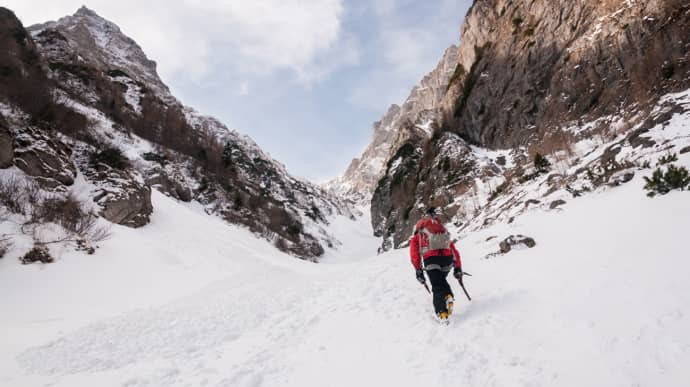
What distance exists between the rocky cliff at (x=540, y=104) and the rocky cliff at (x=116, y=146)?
19089 millimetres

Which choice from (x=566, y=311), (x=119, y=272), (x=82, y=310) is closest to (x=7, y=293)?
(x=82, y=310)

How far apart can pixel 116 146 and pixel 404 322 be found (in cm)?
2936

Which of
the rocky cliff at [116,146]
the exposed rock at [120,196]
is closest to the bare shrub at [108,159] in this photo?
the rocky cliff at [116,146]

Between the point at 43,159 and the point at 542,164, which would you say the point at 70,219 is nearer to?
the point at 43,159

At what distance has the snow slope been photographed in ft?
9.32

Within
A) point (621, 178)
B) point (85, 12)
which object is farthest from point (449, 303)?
point (85, 12)

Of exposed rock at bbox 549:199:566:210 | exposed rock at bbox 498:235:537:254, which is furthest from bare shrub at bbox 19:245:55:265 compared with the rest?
exposed rock at bbox 549:199:566:210

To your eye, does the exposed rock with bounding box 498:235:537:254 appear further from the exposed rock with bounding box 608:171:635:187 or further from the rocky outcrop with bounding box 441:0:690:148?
the rocky outcrop with bounding box 441:0:690:148

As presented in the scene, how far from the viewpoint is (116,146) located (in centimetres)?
2464

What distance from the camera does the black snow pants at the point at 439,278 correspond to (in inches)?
183

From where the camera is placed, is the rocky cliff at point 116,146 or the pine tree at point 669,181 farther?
the rocky cliff at point 116,146

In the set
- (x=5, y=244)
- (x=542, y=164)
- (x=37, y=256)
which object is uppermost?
(x=542, y=164)

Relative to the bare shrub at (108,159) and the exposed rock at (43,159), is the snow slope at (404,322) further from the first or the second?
the bare shrub at (108,159)

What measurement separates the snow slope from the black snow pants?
0.34 m
